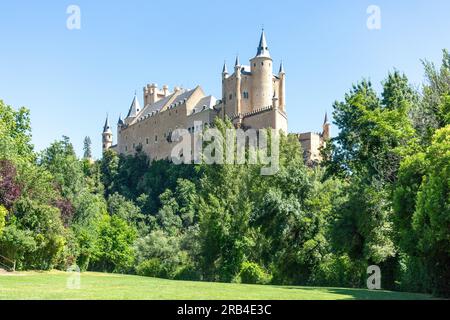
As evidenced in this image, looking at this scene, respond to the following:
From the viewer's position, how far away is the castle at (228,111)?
79188 millimetres

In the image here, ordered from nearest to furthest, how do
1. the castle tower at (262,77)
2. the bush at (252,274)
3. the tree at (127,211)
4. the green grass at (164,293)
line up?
1. the green grass at (164,293)
2. the bush at (252,274)
3. the tree at (127,211)
4. the castle tower at (262,77)

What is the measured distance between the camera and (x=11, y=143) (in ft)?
129

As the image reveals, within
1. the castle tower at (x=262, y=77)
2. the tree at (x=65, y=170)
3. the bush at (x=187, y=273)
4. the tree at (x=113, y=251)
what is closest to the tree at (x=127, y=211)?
the tree at (x=113, y=251)

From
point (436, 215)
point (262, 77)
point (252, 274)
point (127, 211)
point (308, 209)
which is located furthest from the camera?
point (127, 211)

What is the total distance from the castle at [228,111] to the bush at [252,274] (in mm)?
33875

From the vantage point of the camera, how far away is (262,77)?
84.8 metres

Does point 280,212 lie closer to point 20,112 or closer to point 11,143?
point 11,143

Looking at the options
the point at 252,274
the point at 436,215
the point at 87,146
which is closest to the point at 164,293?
the point at 436,215

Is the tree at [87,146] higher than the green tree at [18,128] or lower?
higher

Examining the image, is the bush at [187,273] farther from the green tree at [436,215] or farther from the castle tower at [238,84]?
the castle tower at [238,84]

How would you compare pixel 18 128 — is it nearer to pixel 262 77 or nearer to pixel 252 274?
pixel 252 274

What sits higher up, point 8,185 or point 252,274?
point 8,185

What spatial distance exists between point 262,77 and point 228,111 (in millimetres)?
6879
